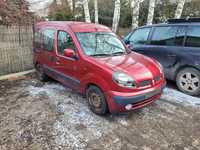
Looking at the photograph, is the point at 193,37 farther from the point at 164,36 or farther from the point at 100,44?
the point at 100,44

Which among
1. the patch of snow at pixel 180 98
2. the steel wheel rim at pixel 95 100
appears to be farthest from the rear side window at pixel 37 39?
→ the patch of snow at pixel 180 98

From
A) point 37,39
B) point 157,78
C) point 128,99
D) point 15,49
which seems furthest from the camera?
point 15,49

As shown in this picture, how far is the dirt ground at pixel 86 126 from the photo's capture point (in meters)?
2.89

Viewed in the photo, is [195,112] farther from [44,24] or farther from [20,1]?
[20,1]

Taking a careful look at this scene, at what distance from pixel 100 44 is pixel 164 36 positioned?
206 cm

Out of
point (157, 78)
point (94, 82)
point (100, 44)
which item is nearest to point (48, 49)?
point (100, 44)

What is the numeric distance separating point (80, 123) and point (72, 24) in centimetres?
220

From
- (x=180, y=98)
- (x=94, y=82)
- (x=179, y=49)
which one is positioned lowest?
(x=180, y=98)

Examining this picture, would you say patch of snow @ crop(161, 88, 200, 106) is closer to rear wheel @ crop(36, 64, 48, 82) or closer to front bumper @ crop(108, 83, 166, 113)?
front bumper @ crop(108, 83, 166, 113)

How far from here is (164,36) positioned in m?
5.11

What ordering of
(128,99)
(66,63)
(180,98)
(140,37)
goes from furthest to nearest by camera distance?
(140,37), (180,98), (66,63), (128,99)

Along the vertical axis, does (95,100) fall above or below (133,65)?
below

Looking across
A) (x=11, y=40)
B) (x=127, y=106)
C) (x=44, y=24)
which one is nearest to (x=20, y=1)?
(x=11, y=40)

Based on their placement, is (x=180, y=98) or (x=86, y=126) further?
(x=180, y=98)
